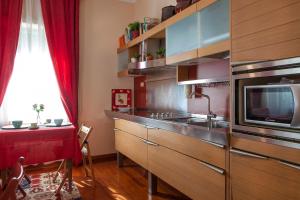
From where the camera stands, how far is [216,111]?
7.98 ft

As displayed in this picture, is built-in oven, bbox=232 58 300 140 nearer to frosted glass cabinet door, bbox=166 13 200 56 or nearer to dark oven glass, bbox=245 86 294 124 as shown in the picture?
dark oven glass, bbox=245 86 294 124

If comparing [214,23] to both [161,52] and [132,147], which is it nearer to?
[161,52]

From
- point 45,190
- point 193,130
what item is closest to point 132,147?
point 45,190

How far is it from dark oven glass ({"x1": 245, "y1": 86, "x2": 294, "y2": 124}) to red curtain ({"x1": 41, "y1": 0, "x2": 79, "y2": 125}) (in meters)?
2.73

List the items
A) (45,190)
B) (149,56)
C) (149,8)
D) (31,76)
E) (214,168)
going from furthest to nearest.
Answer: (149,8) < (31,76) < (149,56) < (45,190) < (214,168)

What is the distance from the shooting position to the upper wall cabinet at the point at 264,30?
47.7 inches

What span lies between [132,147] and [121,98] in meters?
1.26

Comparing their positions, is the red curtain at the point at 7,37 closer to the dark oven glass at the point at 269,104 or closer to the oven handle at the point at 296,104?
the dark oven glass at the point at 269,104

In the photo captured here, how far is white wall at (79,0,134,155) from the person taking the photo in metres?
3.78

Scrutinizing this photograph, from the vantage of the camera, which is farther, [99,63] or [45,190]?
[99,63]

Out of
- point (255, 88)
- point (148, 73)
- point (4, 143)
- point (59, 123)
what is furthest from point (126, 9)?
point (255, 88)

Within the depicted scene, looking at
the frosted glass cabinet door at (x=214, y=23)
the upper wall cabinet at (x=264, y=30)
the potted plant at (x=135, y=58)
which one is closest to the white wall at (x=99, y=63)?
the potted plant at (x=135, y=58)

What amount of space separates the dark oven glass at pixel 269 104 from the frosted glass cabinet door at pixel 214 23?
65cm

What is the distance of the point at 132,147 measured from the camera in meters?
3.01
